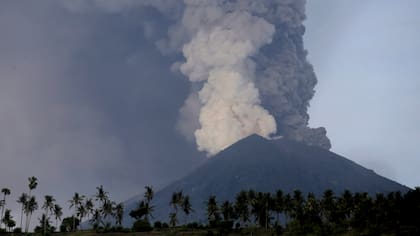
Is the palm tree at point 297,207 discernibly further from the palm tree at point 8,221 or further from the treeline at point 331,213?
the palm tree at point 8,221

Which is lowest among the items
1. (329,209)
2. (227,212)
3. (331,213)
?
(331,213)

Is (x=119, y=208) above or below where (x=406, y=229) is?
above

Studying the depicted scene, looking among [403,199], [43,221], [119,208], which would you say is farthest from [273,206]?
[43,221]

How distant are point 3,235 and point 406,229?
366 feet

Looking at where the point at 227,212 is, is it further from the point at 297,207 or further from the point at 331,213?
the point at 331,213

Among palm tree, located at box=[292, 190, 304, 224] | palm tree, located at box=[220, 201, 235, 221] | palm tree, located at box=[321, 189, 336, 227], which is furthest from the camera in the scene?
palm tree, located at box=[220, 201, 235, 221]

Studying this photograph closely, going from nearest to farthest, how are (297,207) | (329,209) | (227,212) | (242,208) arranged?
1. (329,209)
2. (297,207)
3. (242,208)
4. (227,212)

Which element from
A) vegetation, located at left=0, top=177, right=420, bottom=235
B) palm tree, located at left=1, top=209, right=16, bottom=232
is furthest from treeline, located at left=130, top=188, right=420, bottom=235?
palm tree, located at left=1, top=209, right=16, bottom=232

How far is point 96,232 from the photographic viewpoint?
16125cm

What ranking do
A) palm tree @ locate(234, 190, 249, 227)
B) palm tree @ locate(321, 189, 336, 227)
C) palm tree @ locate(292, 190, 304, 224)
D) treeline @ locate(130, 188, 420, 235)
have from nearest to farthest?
treeline @ locate(130, 188, 420, 235)
palm tree @ locate(292, 190, 304, 224)
palm tree @ locate(321, 189, 336, 227)
palm tree @ locate(234, 190, 249, 227)

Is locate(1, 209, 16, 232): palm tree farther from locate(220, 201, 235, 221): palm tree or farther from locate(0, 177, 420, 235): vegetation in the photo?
locate(220, 201, 235, 221): palm tree

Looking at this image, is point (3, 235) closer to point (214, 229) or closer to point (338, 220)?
point (214, 229)

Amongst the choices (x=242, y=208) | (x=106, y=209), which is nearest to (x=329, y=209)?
(x=242, y=208)

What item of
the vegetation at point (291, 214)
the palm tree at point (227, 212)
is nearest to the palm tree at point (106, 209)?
the vegetation at point (291, 214)
